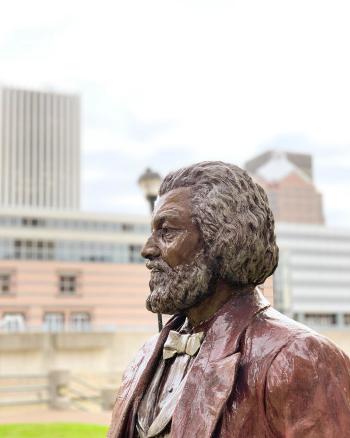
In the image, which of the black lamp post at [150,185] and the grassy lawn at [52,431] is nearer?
the black lamp post at [150,185]

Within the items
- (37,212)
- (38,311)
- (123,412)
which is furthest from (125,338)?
(123,412)

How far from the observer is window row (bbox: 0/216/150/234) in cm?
4725

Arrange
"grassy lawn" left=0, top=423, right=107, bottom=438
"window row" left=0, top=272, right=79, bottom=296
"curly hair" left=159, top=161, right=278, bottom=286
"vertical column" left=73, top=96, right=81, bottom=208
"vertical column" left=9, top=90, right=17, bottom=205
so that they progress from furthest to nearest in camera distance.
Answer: "vertical column" left=73, top=96, right=81, bottom=208 → "vertical column" left=9, top=90, right=17, bottom=205 → "window row" left=0, top=272, right=79, bottom=296 → "grassy lawn" left=0, top=423, right=107, bottom=438 → "curly hair" left=159, top=161, right=278, bottom=286

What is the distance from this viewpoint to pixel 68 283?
154ft

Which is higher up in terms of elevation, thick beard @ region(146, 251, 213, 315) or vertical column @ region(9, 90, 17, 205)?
vertical column @ region(9, 90, 17, 205)

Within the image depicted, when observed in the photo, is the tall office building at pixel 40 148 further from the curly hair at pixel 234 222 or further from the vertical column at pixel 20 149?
the curly hair at pixel 234 222

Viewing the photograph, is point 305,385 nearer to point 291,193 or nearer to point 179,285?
point 179,285

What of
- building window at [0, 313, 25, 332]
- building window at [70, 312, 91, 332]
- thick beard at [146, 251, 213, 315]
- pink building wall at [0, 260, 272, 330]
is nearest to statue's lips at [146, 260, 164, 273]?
thick beard at [146, 251, 213, 315]

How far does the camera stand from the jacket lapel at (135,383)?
6.69ft

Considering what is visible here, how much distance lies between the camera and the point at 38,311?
4512cm

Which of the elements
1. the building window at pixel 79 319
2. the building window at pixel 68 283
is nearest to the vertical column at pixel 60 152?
the building window at pixel 68 283

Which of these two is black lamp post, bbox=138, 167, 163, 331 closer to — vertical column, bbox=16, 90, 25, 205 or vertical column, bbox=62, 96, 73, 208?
vertical column, bbox=62, 96, 73, 208

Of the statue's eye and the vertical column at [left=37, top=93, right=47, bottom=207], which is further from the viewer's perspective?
the vertical column at [left=37, top=93, right=47, bottom=207]

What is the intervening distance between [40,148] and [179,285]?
147m
